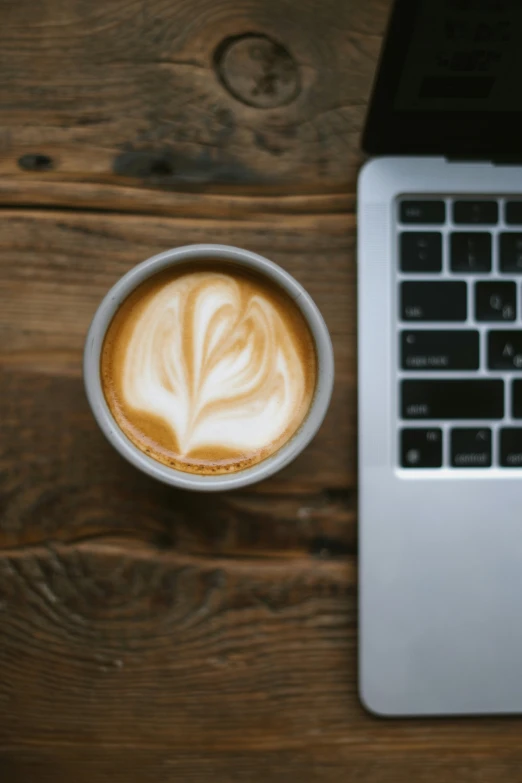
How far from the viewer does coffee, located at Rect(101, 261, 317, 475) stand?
41 cm

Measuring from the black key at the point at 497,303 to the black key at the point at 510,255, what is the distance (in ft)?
0.03

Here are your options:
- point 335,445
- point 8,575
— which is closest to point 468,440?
point 335,445

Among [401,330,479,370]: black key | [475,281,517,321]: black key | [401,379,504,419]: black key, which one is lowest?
[401,379,504,419]: black key

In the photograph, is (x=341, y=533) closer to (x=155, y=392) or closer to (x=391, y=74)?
(x=155, y=392)

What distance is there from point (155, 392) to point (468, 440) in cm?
21

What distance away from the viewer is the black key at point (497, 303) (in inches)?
17.1

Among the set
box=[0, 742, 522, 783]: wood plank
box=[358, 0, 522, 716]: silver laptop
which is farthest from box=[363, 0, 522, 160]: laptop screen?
box=[0, 742, 522, 783]: wood plank

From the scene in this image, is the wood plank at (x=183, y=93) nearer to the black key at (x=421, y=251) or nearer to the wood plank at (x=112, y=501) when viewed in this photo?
the black key at (x=421, y=251)

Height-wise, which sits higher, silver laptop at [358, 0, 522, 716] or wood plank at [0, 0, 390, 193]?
wood plank at [0, 0, 390, 193]

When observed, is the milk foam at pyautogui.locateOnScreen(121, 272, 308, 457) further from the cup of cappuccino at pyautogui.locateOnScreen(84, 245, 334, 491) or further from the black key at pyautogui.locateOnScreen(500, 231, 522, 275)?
the black key at pyautogui.locateOnScreen(500, 231, 522, 275)

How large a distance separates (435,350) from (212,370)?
15 cm

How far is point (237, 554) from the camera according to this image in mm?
464

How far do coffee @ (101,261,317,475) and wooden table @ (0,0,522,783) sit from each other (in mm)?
49

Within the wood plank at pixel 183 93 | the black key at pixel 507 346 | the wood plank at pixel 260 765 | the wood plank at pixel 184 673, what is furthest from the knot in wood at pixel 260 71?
the wood plank at pixel 260 765
